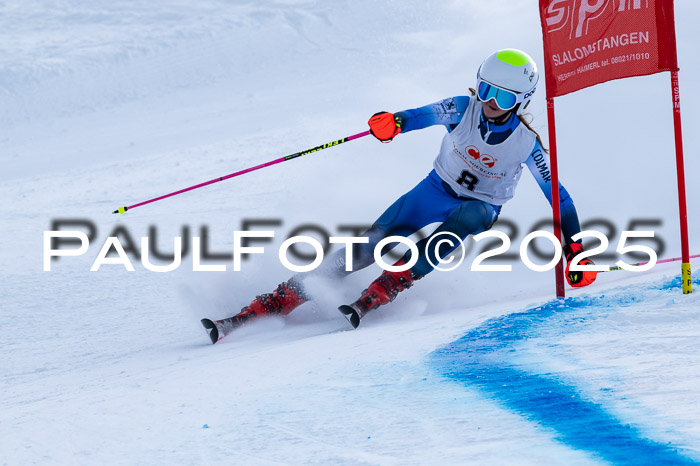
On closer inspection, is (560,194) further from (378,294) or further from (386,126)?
(378,294)

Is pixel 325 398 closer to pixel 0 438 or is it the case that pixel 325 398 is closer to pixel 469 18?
pixel 0 438

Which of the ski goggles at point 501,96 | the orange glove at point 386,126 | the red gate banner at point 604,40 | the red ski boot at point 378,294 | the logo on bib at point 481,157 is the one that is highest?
the red gate banner at point 604,40

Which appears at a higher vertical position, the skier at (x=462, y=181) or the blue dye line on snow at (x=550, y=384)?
the skier at (x=462, y=181)

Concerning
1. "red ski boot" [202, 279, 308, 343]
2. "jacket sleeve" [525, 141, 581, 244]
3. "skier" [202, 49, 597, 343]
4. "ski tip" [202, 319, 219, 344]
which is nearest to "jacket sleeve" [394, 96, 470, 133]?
"skier" [202, 49, 597, 343]

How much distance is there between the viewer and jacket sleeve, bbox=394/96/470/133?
14.3 feet

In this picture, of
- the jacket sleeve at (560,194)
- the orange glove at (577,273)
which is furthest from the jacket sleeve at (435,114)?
the orange glove at (577,273)

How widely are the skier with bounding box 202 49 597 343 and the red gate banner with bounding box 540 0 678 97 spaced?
0.22 m

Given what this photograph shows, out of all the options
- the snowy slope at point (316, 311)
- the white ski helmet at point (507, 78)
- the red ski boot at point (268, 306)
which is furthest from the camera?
the red ski boot at point (268, 306)

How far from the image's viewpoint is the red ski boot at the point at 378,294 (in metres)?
4.26

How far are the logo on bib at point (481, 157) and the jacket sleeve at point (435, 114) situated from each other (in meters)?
0.15

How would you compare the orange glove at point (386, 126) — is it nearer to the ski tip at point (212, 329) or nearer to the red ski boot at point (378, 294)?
the red ski boot at point (378, 294)

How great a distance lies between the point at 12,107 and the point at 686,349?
530 inches

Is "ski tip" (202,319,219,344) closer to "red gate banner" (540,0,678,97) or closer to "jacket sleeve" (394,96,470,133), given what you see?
"jacket sleeve" (394,96,470,133)

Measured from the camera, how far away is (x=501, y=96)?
420 centimetres
